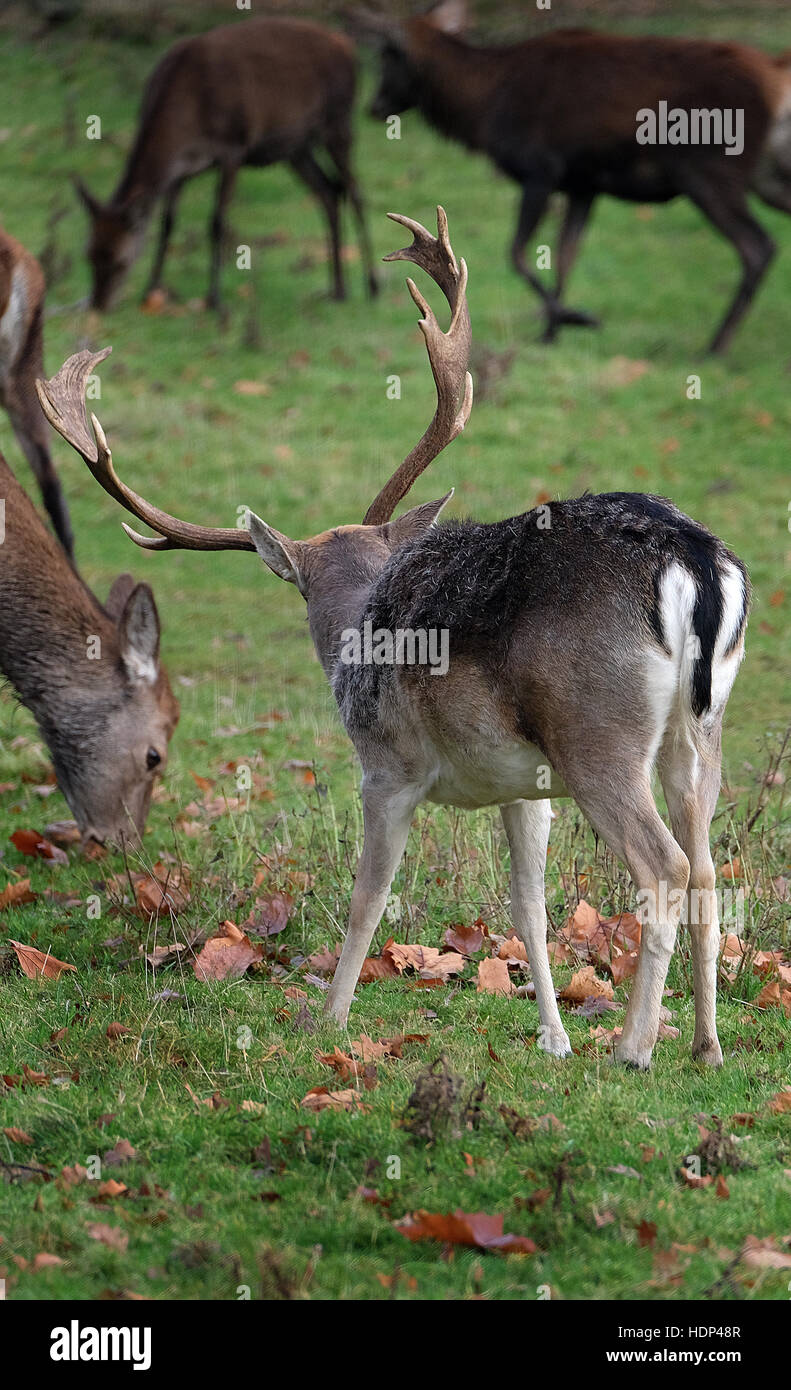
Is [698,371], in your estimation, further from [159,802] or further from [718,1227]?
[718,1227]

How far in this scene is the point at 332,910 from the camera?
5.66 metres

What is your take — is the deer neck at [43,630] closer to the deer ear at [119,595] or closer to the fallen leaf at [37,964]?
the deer ear at [119,595]

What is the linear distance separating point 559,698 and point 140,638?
3.27 metres

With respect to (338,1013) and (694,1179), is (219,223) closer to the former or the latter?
(338,1013)

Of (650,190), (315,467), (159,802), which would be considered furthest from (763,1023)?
(650,190)

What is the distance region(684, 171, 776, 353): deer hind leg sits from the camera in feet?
44.8

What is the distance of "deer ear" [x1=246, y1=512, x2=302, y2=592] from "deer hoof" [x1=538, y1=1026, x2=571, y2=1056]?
65.8 inches

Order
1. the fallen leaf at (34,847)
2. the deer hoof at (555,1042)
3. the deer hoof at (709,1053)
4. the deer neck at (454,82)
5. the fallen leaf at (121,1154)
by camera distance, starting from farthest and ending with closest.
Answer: the deer neck at (454,82) → the fallen leaf at (34,847) → the deer hoof at (555,1042) → the deer hoof at (709,1053) → the fallen leaf at (121,1154)

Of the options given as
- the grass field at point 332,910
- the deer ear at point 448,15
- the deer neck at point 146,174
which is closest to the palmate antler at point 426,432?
the grass field at point 332,910

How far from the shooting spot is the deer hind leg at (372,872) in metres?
4.63

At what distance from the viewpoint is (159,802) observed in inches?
286

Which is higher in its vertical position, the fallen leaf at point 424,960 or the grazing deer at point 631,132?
the grazing deer at point 631,132

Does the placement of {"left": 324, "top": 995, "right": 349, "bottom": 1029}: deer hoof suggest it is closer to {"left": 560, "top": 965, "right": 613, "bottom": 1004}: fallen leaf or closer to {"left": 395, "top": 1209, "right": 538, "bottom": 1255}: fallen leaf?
{"left": 560, "top": 965, "right": 613, "bottom": 1004}: fallen leaf

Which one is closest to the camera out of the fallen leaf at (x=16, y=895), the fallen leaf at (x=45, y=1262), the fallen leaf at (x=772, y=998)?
the fallen leaf at (x=45, y=1262)
